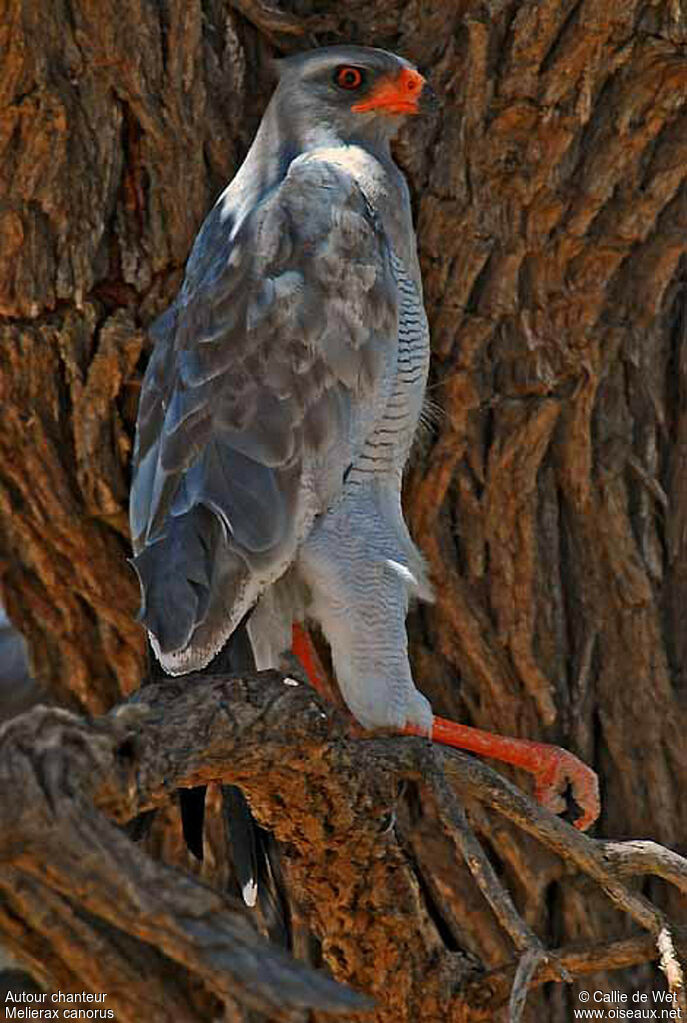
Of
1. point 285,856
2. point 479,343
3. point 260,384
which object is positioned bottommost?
point 285,856

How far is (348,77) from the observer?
4.62 m

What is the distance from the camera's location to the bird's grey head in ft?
14.7

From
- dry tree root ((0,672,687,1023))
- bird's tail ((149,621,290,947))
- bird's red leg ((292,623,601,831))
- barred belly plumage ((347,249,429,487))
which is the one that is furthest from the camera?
bird's red leg ((292,623,601,831))

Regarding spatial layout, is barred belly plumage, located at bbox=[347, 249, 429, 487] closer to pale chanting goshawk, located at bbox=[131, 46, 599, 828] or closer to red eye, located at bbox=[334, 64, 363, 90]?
pale chanting goshawk, located at bbox=[131, 46, 599, 828]

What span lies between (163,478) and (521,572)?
1.27m

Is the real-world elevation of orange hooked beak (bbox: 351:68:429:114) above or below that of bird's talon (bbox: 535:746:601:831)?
above

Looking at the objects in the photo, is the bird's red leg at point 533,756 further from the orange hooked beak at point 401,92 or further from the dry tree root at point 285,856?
the orange hooked beak at point 401,92

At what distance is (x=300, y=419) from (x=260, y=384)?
14 centimetres

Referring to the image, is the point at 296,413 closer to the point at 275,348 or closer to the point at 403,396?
the point at 275,348

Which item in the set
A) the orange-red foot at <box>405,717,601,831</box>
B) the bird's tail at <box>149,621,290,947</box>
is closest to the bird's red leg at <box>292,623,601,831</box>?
the orange-red foot at <box>405,717,601,831</box>

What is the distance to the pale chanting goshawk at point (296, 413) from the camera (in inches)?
156

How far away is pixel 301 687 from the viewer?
333 cm

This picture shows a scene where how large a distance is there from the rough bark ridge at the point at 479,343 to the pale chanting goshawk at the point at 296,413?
227 mm

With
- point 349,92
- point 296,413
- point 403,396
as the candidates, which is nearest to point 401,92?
point 349,92
